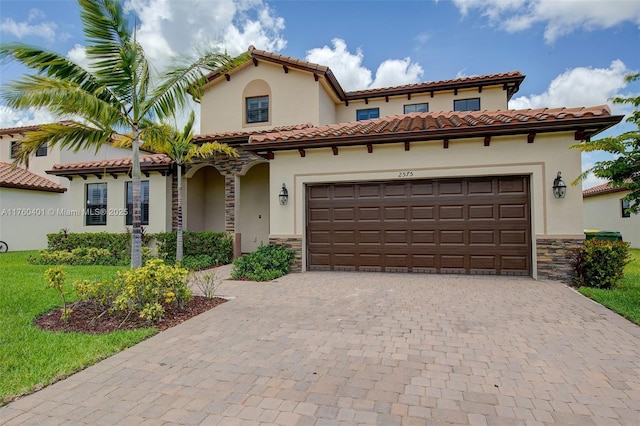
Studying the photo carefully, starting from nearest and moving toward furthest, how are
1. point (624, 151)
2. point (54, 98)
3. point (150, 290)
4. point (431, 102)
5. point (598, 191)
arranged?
point (150, 290)
point (54, 98)
point (624, 151)
point (431, 102)
point (598, 191)

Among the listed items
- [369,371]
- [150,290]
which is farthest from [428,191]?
[150,290]

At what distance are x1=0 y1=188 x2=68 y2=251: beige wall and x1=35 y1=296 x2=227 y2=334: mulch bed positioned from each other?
16.1 m

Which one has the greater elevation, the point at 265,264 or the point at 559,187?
the point at 559,187

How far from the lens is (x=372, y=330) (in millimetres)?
5027

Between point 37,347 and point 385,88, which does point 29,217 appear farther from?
point 385,88

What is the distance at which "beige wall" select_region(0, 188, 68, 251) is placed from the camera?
17.2m

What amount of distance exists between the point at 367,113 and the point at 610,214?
16314mm

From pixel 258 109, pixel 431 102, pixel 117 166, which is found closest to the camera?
pixel 117 166

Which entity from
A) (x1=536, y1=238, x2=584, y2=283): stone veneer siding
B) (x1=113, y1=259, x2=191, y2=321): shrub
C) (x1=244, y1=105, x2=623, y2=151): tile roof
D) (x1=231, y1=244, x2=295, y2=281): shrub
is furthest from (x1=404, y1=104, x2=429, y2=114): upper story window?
(x1=113, y1=259, x2=191, y2=321): shrub

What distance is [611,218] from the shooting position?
1980 centimetres

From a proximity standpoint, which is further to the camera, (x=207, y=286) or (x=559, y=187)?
(x=559, y=187)

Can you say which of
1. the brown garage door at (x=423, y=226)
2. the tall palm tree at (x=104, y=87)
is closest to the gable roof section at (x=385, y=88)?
the brown garage door at (x=423, y=226)

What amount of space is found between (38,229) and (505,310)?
2293cm

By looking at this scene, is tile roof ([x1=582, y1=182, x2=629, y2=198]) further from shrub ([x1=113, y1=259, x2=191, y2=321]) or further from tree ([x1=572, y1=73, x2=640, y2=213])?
shrub ([x1=113, y1=259, x2=191, y2=321])
